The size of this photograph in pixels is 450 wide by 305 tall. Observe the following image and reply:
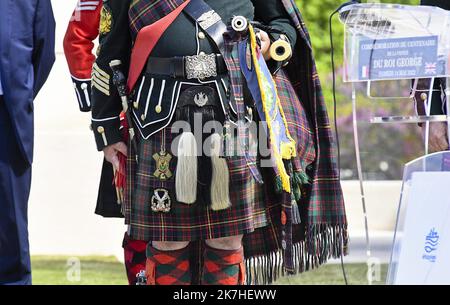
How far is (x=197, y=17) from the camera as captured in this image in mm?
3744

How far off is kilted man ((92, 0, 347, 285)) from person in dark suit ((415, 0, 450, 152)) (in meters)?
0.40

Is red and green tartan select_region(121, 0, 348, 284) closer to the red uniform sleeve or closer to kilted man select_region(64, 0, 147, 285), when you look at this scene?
kilted man select_region(64, 0, 147, 285)

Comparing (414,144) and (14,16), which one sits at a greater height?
(14,16)

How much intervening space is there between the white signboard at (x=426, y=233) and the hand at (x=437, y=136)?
2.76 ft

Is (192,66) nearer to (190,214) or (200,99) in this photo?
(200,99)

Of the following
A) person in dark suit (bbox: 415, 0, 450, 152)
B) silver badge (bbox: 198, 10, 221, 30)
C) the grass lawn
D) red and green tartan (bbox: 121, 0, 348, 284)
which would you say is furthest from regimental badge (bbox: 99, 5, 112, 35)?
the grass lawn

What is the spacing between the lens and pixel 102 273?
6363 millimetres

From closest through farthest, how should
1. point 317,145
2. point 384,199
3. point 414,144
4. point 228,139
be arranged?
1. point 228,139
2. point 317,145
3. point 384,199
4. point 414,144

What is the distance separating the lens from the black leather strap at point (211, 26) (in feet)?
12.2

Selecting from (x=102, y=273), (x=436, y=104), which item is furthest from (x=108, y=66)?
(x=102, y=273)

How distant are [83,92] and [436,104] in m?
1.50

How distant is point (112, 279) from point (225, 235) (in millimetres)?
2467
